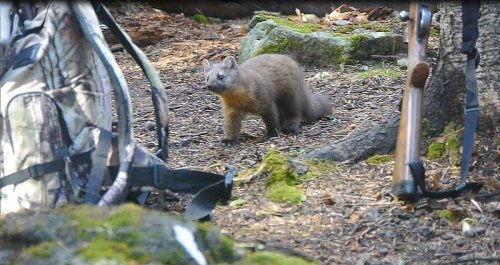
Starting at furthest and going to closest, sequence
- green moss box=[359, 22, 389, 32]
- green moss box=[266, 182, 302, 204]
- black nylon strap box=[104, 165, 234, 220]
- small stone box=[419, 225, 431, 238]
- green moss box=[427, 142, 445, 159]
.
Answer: green moss box=[359, 22, 389, 32], green moss box=[427, 142, 445, 159], green moss box=[266, 182, 302, 204], black nylon strap box=[104, 165, 234, 220], small stone box=[419, 225, 431, 238]

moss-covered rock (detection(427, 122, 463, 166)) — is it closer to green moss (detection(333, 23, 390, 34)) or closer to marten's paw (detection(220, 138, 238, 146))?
marten's paw (detection(220, 138, 238, 146))

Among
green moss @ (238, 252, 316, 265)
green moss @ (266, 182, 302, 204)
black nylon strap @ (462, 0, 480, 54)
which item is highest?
black nylon strap @ (462, 0, 480, 54)

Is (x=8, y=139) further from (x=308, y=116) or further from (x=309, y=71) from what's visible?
(x=309, y=71)

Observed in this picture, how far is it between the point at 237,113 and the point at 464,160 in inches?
131

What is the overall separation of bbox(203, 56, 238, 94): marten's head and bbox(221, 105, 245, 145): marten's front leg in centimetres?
18

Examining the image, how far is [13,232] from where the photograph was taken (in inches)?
128

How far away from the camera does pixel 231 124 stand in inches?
297

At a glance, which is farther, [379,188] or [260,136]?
[260,136]

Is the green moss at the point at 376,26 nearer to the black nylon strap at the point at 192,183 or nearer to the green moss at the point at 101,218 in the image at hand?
the black nylon strap at the point at 192,183

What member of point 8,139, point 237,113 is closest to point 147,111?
point 237,113

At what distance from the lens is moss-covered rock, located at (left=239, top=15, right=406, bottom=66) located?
9.68 m

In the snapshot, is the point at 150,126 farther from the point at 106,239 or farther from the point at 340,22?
the point at 106,239

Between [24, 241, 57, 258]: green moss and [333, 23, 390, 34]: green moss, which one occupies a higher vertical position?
[24, 241, 57, 258]: green moss

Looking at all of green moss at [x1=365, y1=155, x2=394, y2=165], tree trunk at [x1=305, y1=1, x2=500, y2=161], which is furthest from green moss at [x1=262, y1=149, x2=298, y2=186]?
green moss at [x1=365, y1=155, x2=394, y2=165]
